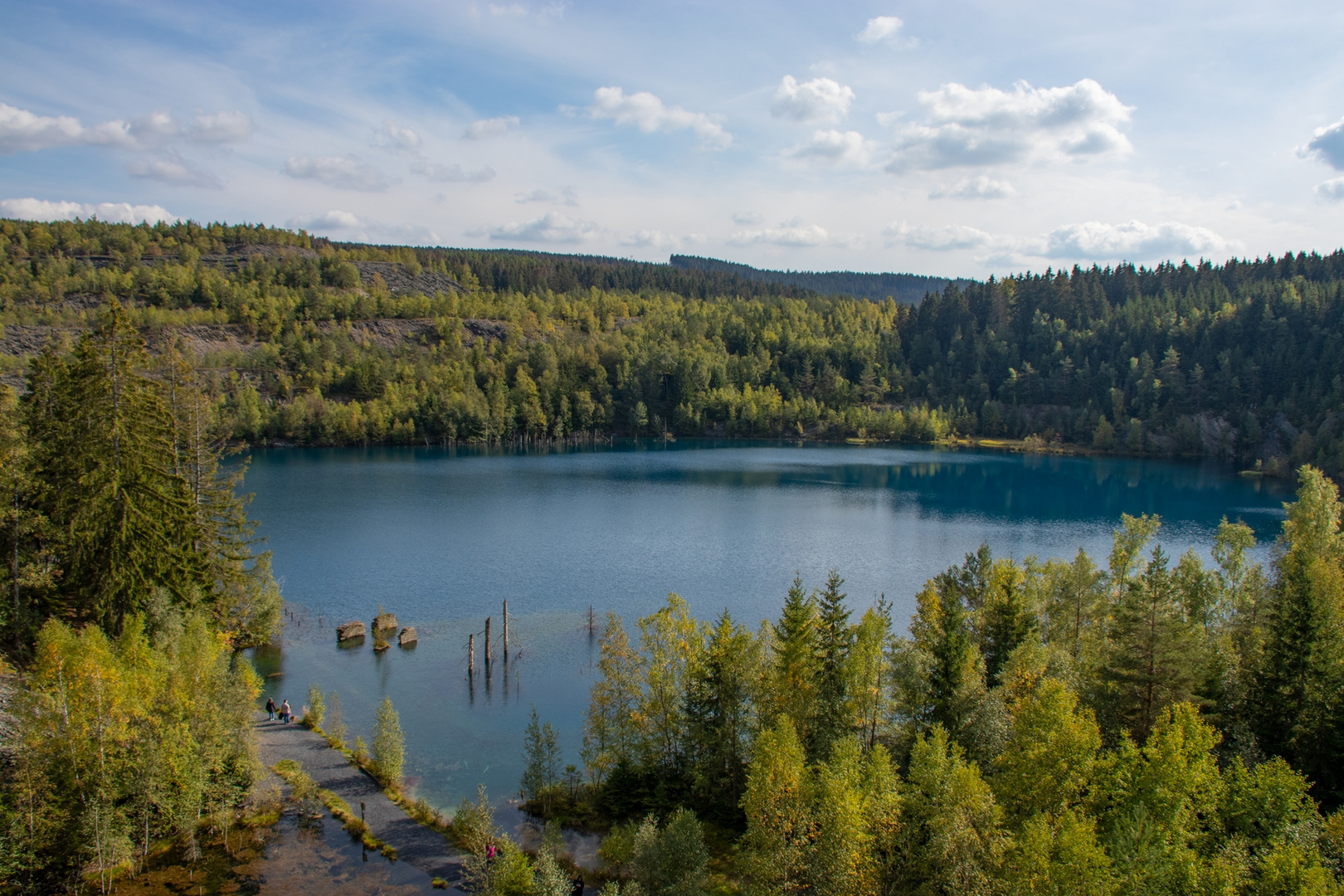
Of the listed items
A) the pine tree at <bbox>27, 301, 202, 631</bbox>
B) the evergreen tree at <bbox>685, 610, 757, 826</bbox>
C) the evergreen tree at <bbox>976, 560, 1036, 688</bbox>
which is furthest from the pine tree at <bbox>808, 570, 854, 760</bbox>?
the pine tree at <bbox>27, 301, 202, 631</bbox>

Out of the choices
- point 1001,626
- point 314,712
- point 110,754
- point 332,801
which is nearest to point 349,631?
point 314,712

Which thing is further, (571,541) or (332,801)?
(571,541)

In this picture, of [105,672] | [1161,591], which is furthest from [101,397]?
[1161,591]

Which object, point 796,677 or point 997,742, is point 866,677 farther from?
point 997,742

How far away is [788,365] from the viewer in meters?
196

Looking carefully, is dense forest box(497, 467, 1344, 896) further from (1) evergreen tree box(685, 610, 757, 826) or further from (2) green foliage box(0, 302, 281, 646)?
(2) green foliage box(0, 302, 281, 646)

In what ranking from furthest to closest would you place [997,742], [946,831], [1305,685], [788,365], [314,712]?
[788,365] → [314,712] → [997,742] → [1305,685] → [946,831]

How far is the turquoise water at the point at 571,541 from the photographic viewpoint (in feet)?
137

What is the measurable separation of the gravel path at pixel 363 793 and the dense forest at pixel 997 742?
4.44m

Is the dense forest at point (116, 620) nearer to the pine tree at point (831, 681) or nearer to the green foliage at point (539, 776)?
the green foliage at point (539, 776)

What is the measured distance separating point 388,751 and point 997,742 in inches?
923

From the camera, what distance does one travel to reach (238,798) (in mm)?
27859

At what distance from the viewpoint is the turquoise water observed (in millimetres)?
41656

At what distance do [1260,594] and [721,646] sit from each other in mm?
29301
